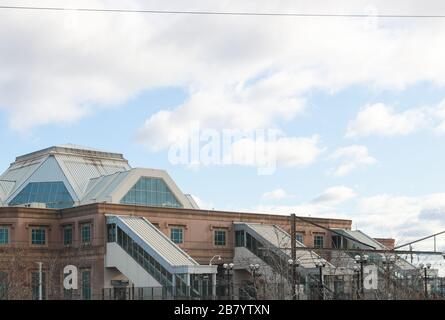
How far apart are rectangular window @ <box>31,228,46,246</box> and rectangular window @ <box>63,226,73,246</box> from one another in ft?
5.45

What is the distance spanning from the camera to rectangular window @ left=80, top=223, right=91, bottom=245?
6064 centimetres

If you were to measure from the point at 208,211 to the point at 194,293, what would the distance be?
13.6 meters

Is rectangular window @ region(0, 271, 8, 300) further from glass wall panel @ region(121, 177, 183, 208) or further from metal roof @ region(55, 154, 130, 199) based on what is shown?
metal roof @ region(55, 154, 130, 199)

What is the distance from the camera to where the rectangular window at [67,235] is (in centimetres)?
6247

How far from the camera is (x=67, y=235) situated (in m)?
62.9

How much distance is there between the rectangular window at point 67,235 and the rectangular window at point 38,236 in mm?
1663

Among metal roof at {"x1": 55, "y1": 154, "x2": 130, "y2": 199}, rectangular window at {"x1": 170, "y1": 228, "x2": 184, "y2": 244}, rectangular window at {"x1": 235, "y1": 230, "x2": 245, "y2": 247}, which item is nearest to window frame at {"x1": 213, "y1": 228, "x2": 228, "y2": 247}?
rectangular window at {"x1": 235, "y1": 230, "x2": 245, "y2": 247}

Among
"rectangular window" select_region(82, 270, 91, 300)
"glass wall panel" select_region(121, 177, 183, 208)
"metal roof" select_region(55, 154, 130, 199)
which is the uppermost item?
"metal roof" select_region(55, 154, 130, 199)

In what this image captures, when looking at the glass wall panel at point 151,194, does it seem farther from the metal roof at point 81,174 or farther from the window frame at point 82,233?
the window frame at point 82,233

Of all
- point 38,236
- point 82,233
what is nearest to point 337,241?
point 82,233

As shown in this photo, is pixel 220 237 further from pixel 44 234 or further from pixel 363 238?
pixel 363 238

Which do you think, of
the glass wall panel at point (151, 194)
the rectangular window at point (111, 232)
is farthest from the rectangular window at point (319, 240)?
the rectangular window at point (111, 232)

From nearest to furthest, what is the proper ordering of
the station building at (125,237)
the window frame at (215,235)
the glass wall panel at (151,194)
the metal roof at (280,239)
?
1. the station building at (125,237)
2. the metal roof at (280,239)
3. the glass wall panel at (151,194)
4. the window frame at (215,235)
